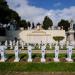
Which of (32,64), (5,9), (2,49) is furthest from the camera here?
(5,9)

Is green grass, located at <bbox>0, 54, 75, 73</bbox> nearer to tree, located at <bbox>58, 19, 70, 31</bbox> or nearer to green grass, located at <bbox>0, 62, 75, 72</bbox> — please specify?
green grass, located at <bbox>0, 62, 75, 72</bbox>

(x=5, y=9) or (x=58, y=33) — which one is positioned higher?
(x=5, y=9)

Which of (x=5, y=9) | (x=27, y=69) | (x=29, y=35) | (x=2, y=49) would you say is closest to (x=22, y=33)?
(x=29, y=35)

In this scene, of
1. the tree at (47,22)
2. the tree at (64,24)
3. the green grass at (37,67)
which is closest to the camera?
the green grass at (37,67)

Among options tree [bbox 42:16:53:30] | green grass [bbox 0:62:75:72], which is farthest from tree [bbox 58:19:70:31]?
green grass [bbox 0:62:75:72]

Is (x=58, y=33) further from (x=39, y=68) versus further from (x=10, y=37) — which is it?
(x=39, y=68)

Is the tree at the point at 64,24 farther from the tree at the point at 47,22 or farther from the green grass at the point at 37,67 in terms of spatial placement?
the green grass at the point at 37,67

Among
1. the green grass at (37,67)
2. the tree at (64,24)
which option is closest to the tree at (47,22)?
the tree at (64,24)

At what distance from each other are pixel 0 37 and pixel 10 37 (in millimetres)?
2646

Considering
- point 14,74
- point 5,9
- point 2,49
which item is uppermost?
point 5,9

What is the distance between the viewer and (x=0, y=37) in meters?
64.1

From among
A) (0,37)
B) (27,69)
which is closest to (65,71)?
(27,69)

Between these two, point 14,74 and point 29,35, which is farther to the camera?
point 29,35

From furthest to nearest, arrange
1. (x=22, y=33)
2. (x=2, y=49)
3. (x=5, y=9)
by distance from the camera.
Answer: (x=22, y=33) < (x=5, y=9) < (x=2, y=49)
